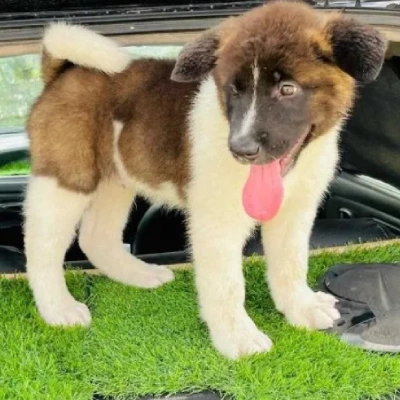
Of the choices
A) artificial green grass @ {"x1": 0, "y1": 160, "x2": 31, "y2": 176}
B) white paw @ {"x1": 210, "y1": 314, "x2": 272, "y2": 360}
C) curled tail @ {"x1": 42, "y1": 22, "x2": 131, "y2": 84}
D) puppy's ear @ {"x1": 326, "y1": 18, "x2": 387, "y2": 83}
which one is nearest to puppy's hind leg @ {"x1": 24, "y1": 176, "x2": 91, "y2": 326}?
curled tail @ {"x1": 42, "y1": 22, "x2": 131, "y2": 84}

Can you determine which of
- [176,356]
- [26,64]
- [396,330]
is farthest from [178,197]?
[26,64]

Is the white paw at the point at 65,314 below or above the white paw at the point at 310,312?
below

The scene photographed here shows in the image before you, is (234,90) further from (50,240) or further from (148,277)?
(148,277)

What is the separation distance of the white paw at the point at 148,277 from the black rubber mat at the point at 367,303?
28.6 inches

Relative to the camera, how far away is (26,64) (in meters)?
3.97

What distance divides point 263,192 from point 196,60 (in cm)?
52

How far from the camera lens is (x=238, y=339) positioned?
9.41ft

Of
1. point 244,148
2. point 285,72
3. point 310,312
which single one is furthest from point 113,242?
point 285,72

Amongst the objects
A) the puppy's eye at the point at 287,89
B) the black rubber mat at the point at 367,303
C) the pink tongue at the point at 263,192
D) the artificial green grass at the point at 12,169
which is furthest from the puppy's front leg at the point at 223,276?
the artificial green grass at the point at 12,169

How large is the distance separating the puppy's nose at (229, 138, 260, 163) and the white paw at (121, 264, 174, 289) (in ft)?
4.12

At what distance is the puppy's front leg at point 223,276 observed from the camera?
2.82m

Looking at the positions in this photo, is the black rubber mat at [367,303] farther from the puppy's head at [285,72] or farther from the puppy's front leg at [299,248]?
the puppy's head at [285,72]

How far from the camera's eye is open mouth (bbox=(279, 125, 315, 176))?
8.57 ft

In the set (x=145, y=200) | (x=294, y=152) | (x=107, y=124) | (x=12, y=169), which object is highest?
(x=294, y=152)
